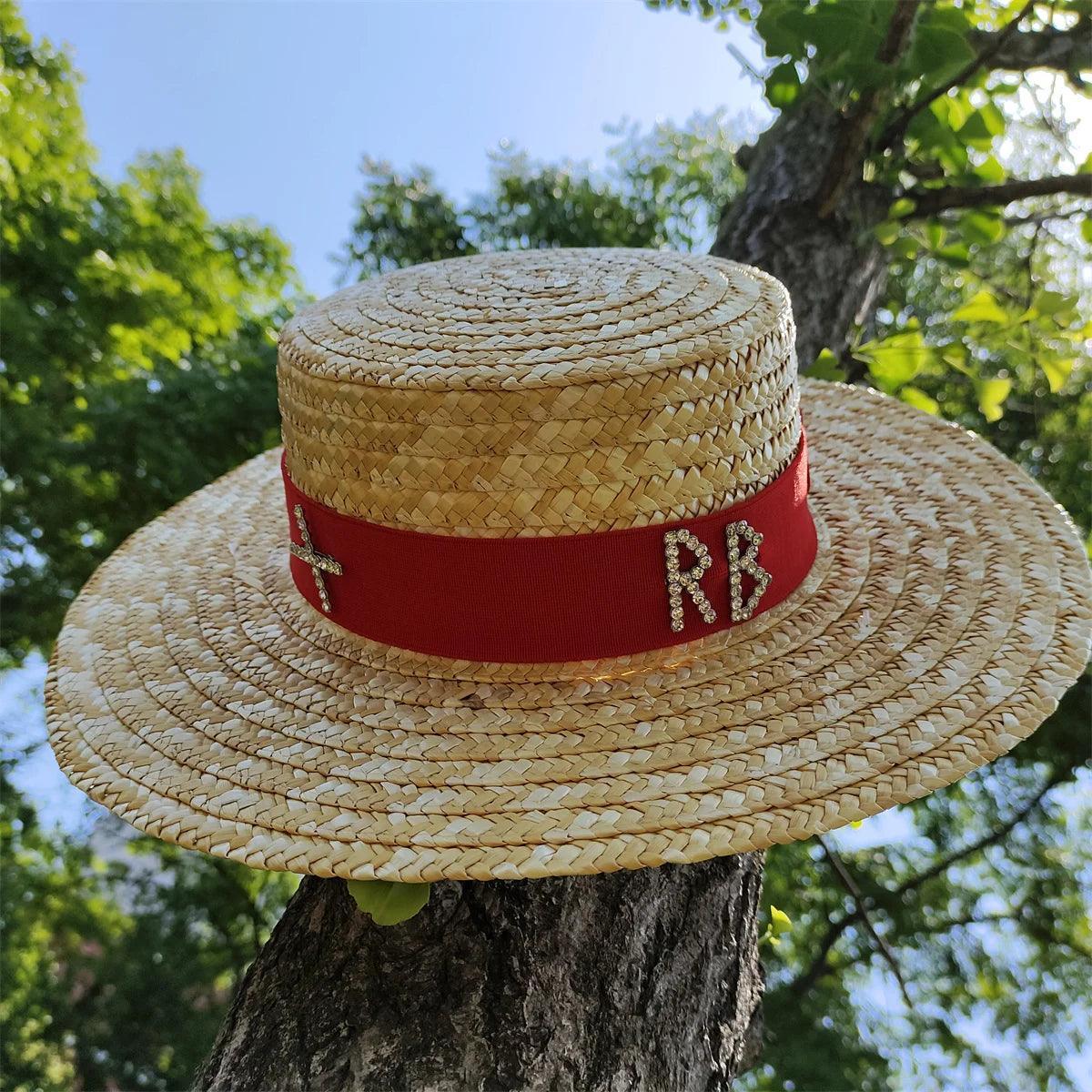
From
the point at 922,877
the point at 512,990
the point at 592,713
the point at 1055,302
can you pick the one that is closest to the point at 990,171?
the point at 1055,302

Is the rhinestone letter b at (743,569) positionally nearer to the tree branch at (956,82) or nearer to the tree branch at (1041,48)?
the tree branch at (956,82)

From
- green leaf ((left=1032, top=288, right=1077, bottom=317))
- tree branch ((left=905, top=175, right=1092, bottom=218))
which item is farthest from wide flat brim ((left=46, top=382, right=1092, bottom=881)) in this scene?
tree branch ((left=905, top=175, right=1092, bottom=218))

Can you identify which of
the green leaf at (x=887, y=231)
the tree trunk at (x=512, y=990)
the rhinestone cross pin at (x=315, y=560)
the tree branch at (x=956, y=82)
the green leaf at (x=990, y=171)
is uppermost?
the tree branch at (x=956, y=82)

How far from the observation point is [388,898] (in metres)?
1.01

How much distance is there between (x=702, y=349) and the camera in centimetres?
108

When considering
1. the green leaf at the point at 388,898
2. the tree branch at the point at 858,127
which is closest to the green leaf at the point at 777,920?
the green leaf at the point at 388,898

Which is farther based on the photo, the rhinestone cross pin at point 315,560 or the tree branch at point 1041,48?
the tree branch at point 1041,48

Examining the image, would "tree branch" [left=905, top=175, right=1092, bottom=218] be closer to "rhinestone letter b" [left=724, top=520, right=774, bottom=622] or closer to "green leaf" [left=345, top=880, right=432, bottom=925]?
"rhinestone letter b" [left=724, top=520, right=774, bottom=622]

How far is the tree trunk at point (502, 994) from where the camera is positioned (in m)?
A: 1.08

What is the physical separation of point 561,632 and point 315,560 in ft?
1.12

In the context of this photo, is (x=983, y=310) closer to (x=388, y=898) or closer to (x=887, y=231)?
(x=887, y=231)

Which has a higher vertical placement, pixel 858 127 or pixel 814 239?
pixel 858 127

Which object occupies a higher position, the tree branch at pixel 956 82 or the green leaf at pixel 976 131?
the tree branch at pixel 956 82

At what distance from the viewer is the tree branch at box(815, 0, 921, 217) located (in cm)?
173
